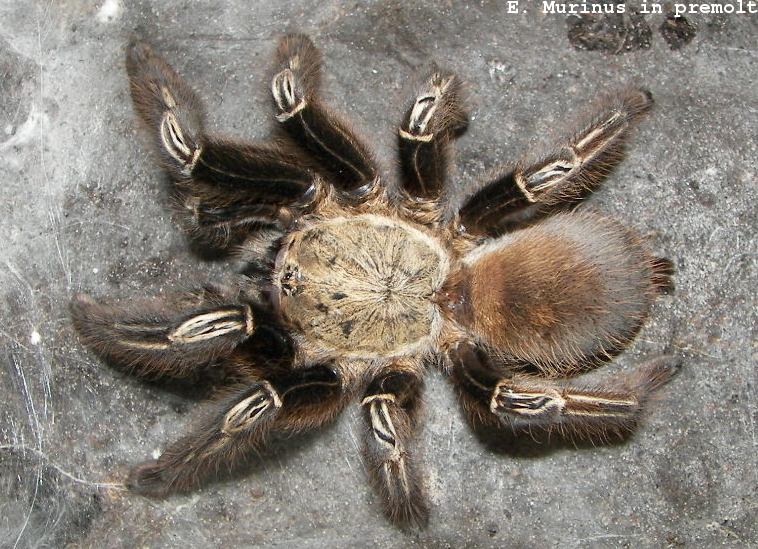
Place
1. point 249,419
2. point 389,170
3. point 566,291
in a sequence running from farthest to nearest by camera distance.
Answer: point 389,170
point 249,419
point 566,291

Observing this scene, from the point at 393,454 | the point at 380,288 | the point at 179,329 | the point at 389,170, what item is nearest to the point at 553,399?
the point at 393,454

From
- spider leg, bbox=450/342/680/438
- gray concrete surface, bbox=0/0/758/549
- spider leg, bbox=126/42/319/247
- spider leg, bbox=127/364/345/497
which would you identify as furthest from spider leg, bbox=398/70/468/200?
spider leg, bbox=127/364/345/497

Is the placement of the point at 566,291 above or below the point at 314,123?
below

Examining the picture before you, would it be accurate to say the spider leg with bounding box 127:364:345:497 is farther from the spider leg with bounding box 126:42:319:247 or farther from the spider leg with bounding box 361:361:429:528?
the spider leg with bounding box 126:42:319:247

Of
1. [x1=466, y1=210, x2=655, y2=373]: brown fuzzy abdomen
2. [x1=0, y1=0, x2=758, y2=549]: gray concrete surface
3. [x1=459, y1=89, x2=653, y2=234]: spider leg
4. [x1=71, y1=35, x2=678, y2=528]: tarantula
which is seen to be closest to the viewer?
[x1=466, y1=210, x2=655, y2=373]: brown fuzzy abdomen

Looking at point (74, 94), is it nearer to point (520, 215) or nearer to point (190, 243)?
point (190, 243)

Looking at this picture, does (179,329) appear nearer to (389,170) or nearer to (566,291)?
(389,170)

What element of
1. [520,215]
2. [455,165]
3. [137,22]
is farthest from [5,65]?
[520,215]
